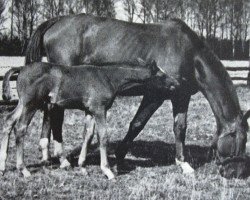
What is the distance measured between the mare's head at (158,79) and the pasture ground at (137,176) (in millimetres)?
1329

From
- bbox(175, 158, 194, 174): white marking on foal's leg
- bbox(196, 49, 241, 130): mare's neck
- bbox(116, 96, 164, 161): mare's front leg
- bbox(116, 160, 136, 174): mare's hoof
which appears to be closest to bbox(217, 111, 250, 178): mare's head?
bbox(196, 49, 241, 130): mare's neck

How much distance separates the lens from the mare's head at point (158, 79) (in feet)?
23.1

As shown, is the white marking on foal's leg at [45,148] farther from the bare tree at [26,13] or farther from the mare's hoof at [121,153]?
the bare tree at [26,13]

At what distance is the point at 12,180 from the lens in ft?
20.8

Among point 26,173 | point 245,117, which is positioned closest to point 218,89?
point 245,117

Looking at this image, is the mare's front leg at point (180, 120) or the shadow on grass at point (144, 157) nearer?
the shadow on grass at point (144, 157)

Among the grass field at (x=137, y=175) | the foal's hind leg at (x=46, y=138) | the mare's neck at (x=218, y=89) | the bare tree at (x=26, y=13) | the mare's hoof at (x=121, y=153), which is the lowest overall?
the grass field at (x=137, y=175)

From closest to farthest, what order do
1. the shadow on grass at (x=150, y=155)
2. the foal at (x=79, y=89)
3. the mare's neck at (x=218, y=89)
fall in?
the foal at (x=79, y=89) < the mare's neck at (x=218, y=89) < the shadow on grass at (x=150, y=155)

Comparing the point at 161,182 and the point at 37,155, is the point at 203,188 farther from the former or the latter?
the point at 37,155

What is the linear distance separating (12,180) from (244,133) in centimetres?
339

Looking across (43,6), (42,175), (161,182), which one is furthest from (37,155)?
(43,6)

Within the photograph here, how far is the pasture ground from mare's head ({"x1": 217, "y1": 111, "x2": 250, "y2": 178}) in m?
0.17

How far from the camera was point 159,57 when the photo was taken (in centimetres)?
777

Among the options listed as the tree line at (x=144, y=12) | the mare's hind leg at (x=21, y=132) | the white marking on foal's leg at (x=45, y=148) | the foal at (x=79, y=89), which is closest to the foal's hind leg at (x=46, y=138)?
the white marking on foal's leg at (x=45, y=148)
